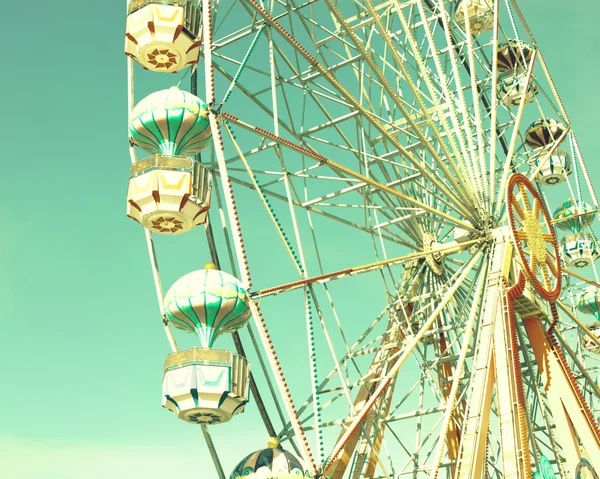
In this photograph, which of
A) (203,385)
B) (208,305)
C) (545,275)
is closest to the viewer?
(203,385)

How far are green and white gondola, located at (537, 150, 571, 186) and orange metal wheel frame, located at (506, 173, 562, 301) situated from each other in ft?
21.8

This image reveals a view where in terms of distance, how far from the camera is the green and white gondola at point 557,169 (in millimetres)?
19072

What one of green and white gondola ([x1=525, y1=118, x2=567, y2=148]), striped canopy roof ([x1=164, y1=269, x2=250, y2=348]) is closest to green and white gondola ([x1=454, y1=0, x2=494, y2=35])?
green and white gondola ([x1=525, y1=118, x2=567, y2=148])

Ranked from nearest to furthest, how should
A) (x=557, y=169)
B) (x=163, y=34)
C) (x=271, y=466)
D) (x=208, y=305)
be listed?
(x=271, y=466), (x=208, y=305), (x=163, y=34), (x=557, y=169)

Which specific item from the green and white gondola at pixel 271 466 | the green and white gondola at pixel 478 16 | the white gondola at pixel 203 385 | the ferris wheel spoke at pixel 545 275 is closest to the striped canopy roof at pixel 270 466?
the green and white gondola at pixel 271 466

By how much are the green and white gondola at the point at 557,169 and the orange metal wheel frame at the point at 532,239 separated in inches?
262

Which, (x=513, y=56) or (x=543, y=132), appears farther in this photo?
(x=543, y=132)

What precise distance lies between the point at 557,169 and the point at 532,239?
787 cm

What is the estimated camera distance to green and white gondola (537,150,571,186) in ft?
62.6

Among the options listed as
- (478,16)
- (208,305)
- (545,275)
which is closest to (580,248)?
(478,16)

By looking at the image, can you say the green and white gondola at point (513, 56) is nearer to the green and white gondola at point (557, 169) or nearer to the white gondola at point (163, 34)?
the green and white gondola at point (557, 169)

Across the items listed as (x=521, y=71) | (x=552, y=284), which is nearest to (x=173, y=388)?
(x=552, y=284)

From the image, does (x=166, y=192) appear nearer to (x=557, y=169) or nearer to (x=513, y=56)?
(x=513, y=56)

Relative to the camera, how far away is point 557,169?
19078 mm
